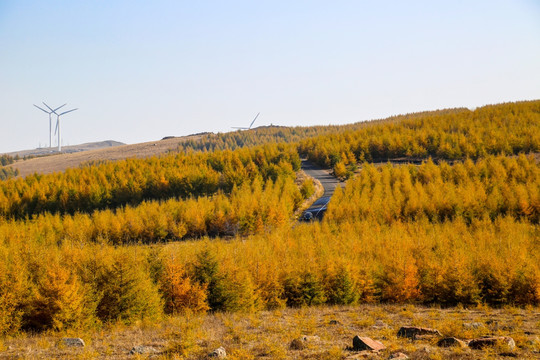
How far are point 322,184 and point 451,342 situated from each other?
239 ft

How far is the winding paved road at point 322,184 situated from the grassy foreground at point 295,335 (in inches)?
1554

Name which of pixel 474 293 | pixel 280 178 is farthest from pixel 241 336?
pixel 280 178

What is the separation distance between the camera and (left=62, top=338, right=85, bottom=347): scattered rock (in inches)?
799

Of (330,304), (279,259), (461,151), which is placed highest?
(461,151)

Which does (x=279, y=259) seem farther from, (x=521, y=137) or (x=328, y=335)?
(x=521, y=137)

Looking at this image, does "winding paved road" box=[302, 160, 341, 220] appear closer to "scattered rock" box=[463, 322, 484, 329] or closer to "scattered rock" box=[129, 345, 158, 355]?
"scattered rock" box=[463, 322, 484, 329]

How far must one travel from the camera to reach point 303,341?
65.9ft

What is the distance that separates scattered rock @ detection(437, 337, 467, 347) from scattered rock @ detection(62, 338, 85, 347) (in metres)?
16.3

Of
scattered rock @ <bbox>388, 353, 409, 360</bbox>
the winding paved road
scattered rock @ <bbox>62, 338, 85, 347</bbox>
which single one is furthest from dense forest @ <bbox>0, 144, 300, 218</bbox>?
scattered rock @ <bbox>388, 353, 409, 360</bbox>

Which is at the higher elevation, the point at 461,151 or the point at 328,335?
the point at 461,151

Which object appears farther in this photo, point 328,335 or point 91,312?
point 91,312

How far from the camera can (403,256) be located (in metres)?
37.9

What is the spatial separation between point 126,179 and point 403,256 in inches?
2826

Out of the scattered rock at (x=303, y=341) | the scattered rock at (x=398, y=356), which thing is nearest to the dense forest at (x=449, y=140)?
the scattered rock at (x=303, y=341)
